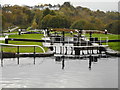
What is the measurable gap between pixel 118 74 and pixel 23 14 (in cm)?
1895

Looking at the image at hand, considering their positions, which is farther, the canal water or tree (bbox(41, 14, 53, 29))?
tree (bbox(41, 14, 53, 29))

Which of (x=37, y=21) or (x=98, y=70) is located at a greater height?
(x=37, y=21)

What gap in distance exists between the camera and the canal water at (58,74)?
213 inches

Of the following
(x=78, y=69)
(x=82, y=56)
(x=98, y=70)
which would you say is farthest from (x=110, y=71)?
(x=82, y=56)

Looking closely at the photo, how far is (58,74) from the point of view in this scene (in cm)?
624

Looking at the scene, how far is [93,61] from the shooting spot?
25.4 ft

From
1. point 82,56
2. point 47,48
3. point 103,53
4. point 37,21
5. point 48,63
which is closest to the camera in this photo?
point 48,63

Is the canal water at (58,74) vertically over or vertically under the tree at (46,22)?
under

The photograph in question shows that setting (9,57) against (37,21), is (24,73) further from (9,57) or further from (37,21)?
(37,21)

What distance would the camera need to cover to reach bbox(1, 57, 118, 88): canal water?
540 centimetres

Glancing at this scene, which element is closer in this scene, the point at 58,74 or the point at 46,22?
the point at 58,74

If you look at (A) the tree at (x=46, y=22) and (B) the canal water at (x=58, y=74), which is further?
(A) the tree at (x=46, y=22)

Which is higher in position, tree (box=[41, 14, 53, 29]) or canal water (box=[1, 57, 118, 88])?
tree (box=[41, 14, 53, 29])

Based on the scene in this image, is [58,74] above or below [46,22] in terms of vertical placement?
below
